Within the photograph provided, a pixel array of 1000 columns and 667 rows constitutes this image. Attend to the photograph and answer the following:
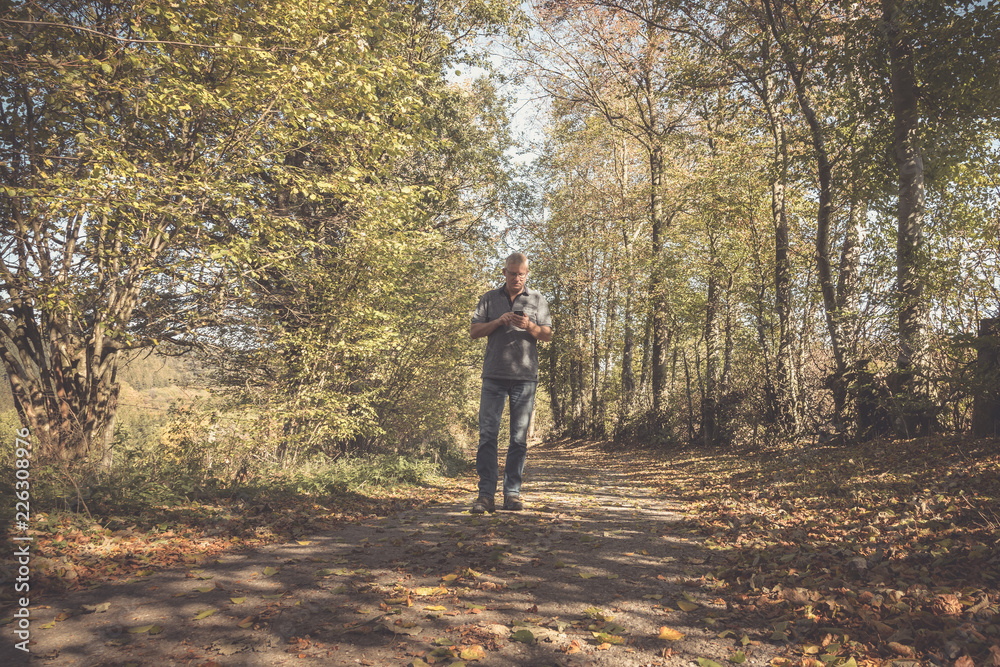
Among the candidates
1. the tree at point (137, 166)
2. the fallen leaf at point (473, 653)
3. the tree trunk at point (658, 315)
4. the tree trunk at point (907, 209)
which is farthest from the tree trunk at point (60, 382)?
the tree trunk at point (658, 315)

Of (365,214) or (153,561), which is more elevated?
(365,214)

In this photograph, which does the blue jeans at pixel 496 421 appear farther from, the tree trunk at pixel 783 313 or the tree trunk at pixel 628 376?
the tree trunk at pixel 628 376

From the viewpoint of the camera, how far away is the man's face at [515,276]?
5617mm

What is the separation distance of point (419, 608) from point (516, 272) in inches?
139

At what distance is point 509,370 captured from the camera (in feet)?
18.4

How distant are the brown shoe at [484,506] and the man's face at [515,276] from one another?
2293mm

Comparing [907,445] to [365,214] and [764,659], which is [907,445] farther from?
[365,214]

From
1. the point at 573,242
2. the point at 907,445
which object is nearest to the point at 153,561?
the point at 907,445

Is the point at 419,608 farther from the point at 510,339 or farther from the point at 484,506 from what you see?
the point at 510,339

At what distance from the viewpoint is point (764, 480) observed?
741cm

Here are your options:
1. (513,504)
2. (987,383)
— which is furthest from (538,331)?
(987,383)

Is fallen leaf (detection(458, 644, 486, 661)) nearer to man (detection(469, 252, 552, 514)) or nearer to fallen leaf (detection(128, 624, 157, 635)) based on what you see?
fallen leaf (detection(128, 624, 157, 635))

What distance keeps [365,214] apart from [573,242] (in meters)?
15.3

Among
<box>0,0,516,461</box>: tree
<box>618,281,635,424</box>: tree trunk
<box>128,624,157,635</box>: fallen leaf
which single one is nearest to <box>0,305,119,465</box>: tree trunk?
<box>0,0,516,461</box>: tree
